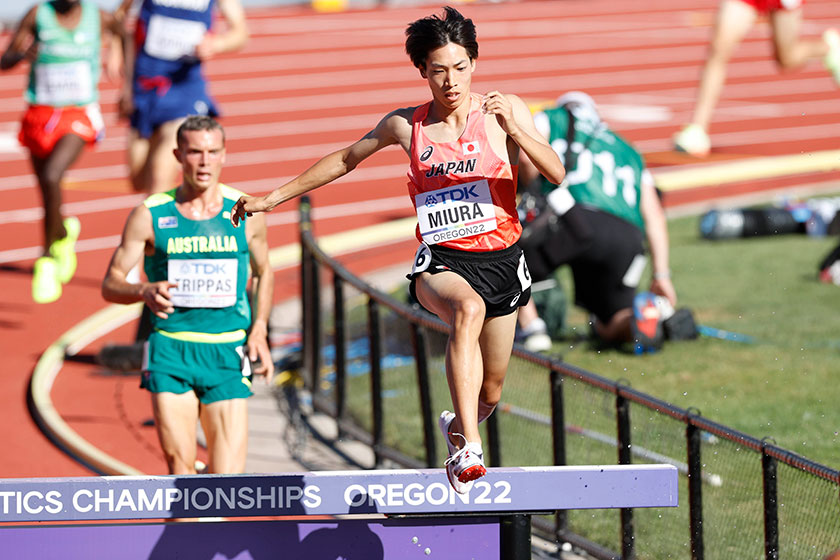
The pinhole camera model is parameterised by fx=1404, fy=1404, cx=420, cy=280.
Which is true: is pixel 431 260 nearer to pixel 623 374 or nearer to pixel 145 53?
pixel 623 374

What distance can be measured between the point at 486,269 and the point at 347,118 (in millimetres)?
16088

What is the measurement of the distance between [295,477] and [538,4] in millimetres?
27475

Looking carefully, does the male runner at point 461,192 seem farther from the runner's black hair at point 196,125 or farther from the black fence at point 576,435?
the black fence at point 576,435

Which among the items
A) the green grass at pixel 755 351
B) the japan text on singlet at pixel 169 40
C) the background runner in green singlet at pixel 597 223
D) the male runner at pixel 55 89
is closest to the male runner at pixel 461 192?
the green grass at pixel 755 351

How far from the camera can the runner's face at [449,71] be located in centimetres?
517

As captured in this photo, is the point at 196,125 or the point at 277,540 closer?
the point at 277,540

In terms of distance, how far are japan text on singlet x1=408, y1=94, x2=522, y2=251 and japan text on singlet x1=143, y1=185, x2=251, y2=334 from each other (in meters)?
1.41

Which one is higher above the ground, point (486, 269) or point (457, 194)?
point (457, 194)

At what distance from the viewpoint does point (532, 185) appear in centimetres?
1020

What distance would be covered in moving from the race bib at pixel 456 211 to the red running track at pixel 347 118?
159 inches

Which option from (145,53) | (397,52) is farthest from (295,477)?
(397,52)

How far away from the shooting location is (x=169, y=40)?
34.7ft

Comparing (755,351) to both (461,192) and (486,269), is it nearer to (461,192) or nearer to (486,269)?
(486,269)

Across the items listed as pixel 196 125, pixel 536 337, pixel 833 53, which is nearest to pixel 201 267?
pixel 196 125
